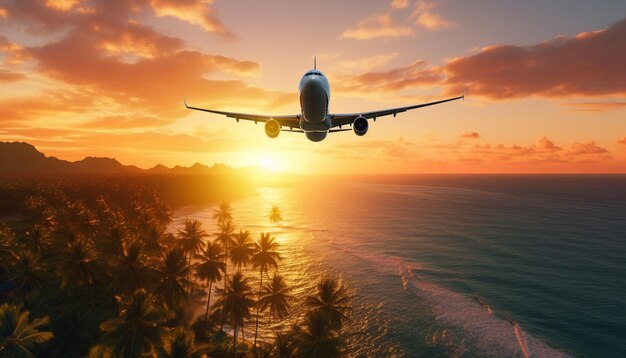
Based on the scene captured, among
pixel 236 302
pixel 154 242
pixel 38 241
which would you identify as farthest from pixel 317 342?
pixel 38 241

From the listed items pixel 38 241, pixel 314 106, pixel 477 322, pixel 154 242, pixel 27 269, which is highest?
pixel 314 106

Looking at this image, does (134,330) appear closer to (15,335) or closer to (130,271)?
(15,335)

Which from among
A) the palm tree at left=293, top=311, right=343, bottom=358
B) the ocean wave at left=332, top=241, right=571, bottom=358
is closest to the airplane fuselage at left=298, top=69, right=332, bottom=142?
the palm tree at left=293, top=311, right=343, bottom=358

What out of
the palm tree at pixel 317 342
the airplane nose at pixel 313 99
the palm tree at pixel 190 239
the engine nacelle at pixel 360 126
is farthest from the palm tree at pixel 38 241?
the engine nacelle at pixel 360 126

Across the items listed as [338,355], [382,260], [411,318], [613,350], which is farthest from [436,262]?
[338,355]

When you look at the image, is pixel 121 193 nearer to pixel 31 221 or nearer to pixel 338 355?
pixel 31 221

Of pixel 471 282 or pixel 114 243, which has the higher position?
pixel 114 243

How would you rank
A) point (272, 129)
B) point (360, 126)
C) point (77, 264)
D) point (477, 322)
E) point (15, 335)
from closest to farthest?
point (360, 126) → point (272, 129) → point (15, 335) → point (77, 264) → point (477, 322)

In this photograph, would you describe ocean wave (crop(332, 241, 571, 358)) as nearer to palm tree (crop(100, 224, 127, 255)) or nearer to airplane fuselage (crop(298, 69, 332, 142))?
airplane fuselage (crop(298, 69, 332, 142))
